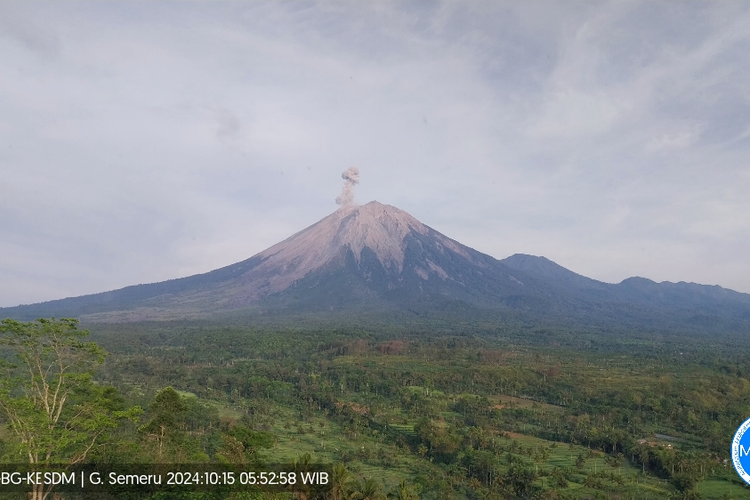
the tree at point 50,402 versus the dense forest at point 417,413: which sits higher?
the tree at point 50,402

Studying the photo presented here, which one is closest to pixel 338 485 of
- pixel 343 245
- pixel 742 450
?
pixel 742 450

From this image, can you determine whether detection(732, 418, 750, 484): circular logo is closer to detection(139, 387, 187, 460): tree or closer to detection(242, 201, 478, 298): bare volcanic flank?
detection(139, 387, 187, 460): tree

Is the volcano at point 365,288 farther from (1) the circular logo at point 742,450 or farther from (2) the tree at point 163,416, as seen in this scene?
(2) the tree at point 163,416

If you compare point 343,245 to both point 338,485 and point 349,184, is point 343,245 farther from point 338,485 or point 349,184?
point 338,485

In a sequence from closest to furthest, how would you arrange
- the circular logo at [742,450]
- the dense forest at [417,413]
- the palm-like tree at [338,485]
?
the palm-like tree at [338,485] → the dense forest at [417,413] → the circular logo at [742,450]

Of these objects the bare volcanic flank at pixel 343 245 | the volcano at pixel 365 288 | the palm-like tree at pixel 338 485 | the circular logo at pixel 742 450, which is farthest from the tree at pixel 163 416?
the bare volcanic flank at pixel 343 245

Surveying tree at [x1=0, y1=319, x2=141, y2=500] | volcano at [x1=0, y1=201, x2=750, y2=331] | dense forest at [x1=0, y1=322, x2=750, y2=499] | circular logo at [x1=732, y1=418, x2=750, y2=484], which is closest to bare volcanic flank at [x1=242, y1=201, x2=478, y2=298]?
volcano at [x1=0, y1=201, x2=750, y2=331]
